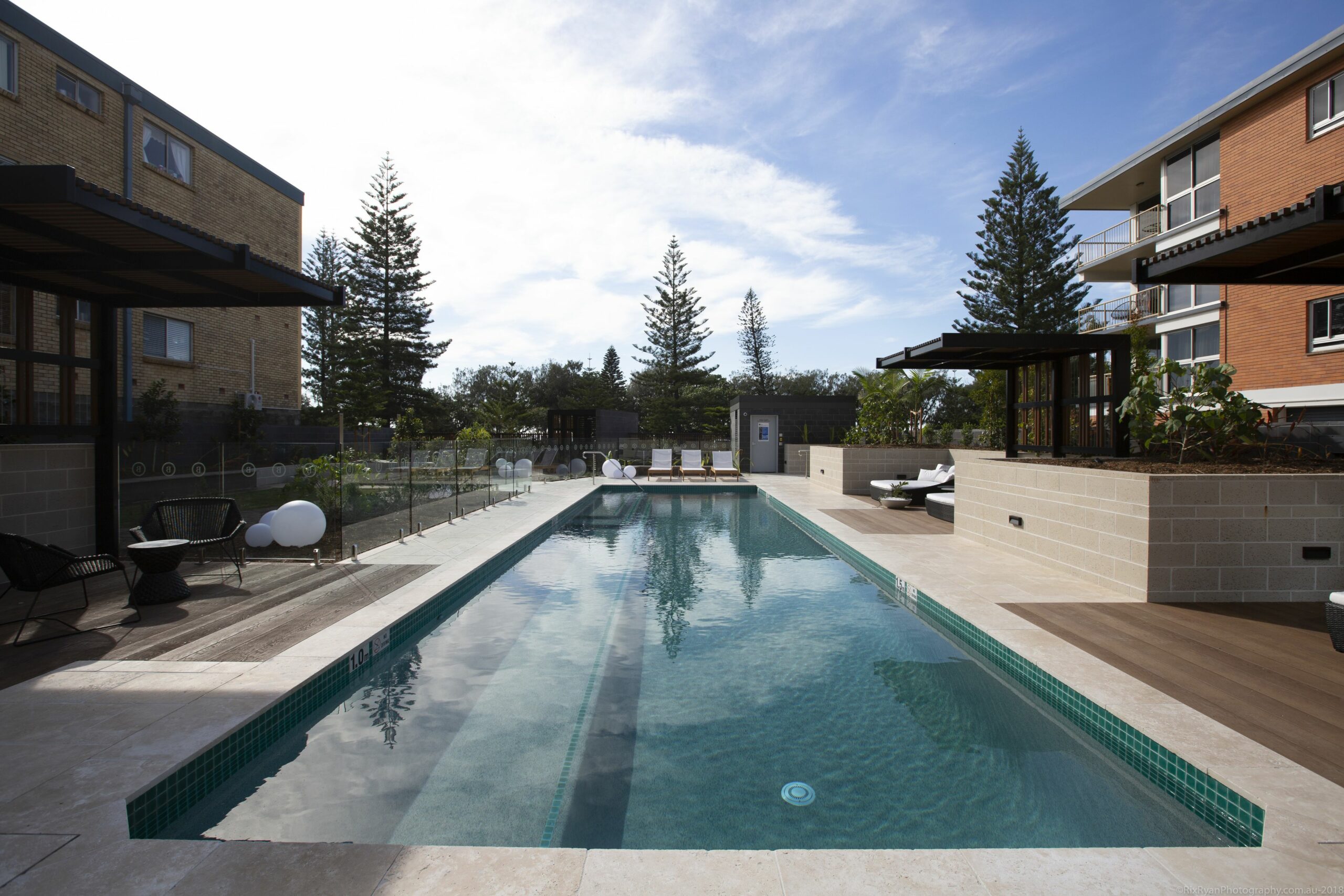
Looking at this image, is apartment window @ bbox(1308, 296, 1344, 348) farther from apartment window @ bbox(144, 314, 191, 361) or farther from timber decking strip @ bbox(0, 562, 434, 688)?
apartment window @ bbox(144, 314, 191, 361)

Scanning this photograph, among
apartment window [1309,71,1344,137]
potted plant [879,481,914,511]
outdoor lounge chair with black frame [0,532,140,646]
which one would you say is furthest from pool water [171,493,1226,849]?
apartment window [1309,71,1344,137]

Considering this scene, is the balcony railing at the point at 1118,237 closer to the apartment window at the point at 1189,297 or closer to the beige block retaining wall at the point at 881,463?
the apartment window at the point at 1189,297

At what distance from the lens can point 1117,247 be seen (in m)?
17.2

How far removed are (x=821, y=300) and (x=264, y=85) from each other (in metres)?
18.9

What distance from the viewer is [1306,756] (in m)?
2.24

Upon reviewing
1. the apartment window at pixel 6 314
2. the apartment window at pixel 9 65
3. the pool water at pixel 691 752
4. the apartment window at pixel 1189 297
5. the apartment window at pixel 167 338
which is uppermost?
the apartment window at pixel 9 65

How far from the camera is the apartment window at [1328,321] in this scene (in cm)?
1100

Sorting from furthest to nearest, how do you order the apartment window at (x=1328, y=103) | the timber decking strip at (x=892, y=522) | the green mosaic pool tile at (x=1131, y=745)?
the apartment window at (x=1328, y=103) < the timber decking strip at (x=892, y=522) < the green mosaic pool tile at (x=1131, y=745)

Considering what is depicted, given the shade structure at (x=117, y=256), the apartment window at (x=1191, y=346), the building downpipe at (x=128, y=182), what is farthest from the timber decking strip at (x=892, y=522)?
the building downpipe at (x=128, y=182)

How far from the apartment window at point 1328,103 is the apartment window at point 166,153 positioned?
19407mm

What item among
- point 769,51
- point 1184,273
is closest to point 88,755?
point 1184,273

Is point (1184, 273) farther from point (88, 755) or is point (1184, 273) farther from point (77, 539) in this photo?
point (77, 539)

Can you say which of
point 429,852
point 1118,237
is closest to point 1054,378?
point 429,852

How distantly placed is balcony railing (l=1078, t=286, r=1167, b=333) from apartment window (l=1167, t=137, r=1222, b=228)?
67.0 inches
